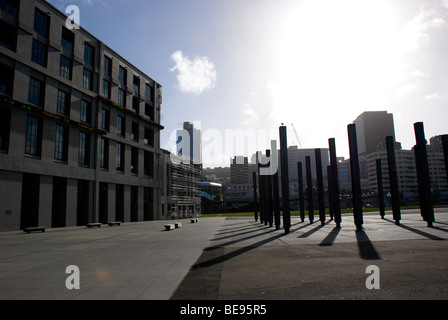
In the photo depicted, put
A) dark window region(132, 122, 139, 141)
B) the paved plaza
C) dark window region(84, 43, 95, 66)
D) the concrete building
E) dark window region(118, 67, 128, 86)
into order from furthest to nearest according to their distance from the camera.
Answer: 1. dark window region(132, 122, 139, 141)
2. dark window region(118, 67, 128, 86)
3. dark window region(84, 43, 95, 66)
4. the concrete building
5. the paved plaza

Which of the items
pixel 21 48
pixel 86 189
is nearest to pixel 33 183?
pixel 86 189

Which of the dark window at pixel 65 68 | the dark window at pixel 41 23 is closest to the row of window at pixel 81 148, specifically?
the dark window at pixel 65 68

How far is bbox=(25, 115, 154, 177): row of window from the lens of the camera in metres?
31.4

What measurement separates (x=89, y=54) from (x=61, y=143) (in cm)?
1460

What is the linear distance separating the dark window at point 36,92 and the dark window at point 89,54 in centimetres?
999

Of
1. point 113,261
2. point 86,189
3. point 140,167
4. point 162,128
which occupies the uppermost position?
point 162,128

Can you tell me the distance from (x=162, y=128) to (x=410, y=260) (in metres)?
55.3

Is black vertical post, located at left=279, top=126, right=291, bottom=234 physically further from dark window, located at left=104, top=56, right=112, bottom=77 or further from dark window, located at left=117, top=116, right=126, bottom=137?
Result: dark window, located at left=104, top=56, right=112, bottom=77

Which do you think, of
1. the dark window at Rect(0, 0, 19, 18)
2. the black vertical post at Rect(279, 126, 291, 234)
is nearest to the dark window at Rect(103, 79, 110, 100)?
the dark window at Rect(0, 0, 19, 18)

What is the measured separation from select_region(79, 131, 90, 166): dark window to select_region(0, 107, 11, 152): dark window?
9996 mm

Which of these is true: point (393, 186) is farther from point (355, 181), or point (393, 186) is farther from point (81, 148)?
point (81, 148)

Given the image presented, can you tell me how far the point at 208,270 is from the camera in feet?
24.1
